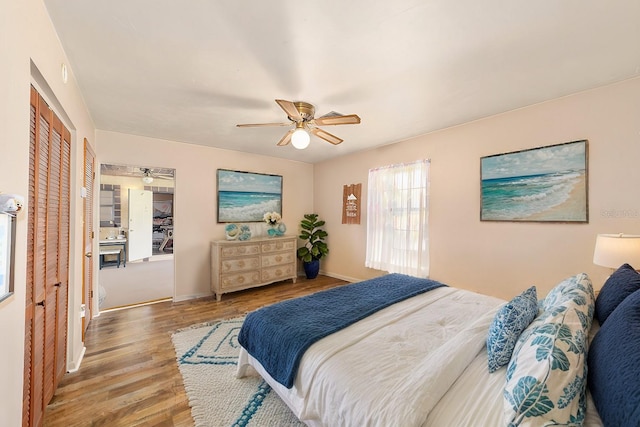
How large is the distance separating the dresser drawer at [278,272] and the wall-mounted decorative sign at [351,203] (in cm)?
132

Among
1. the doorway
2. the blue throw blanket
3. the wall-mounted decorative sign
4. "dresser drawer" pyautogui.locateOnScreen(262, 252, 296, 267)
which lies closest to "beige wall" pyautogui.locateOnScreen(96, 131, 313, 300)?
"dresser drawer" pyautogui.locateOnScreen(262, 252, 296, 267)

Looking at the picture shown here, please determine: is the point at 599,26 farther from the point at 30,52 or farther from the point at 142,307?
the point at 142,307

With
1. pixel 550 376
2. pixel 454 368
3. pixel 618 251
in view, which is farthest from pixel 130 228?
pixel 618 251

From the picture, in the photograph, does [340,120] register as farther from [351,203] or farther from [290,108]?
[351,203]

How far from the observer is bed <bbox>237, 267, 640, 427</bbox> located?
802 mm

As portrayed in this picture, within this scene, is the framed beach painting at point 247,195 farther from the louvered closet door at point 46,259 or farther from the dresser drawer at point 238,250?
the louvered closet door at point 46,259

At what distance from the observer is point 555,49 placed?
67.0 inches

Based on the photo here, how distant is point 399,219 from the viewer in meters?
3.88

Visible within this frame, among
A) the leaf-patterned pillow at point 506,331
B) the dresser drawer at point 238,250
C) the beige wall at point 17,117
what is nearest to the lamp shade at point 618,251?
the leaf-patterned pillow at point 506,331

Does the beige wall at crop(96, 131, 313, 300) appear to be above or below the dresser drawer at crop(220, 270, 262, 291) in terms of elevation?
above

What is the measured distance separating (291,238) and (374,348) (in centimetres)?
334

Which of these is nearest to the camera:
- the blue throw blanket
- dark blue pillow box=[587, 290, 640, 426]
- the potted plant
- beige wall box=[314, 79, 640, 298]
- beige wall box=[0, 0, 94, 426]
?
dark blue pillow box=[587, 290, 640, 426]

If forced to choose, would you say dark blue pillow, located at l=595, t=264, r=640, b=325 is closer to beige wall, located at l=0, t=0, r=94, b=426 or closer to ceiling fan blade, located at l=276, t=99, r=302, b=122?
ceiling fan blade, located at l=276, t=99, r=302, b=122

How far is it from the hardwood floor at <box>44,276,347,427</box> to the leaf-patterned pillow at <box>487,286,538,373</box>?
1.81m
